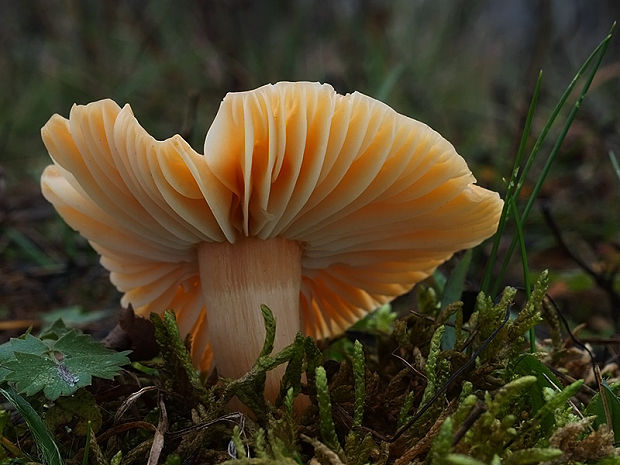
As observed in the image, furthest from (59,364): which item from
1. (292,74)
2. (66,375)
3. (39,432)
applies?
(292,74)

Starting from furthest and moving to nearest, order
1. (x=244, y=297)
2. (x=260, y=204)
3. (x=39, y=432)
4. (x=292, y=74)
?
(x=292, y=74) → (x=244, y=297) → (x=260, y=204) → (x=39, y=432)

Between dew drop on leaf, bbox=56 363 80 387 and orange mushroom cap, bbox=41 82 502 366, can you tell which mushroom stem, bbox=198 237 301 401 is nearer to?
orange mushroom cap, bbox=41 82 502 366

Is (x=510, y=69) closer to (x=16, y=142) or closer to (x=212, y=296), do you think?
(x=16, y=142)

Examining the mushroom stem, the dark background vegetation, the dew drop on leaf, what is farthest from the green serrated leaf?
the dark background vegetation

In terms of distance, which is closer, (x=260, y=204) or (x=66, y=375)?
(x=66, y=375)

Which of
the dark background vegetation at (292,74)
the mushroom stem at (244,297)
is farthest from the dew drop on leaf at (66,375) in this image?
the dark background vegetation at (292,74)

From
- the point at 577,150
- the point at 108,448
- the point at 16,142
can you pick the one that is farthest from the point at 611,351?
the point at 16,142

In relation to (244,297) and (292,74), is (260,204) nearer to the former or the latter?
(244,297)
